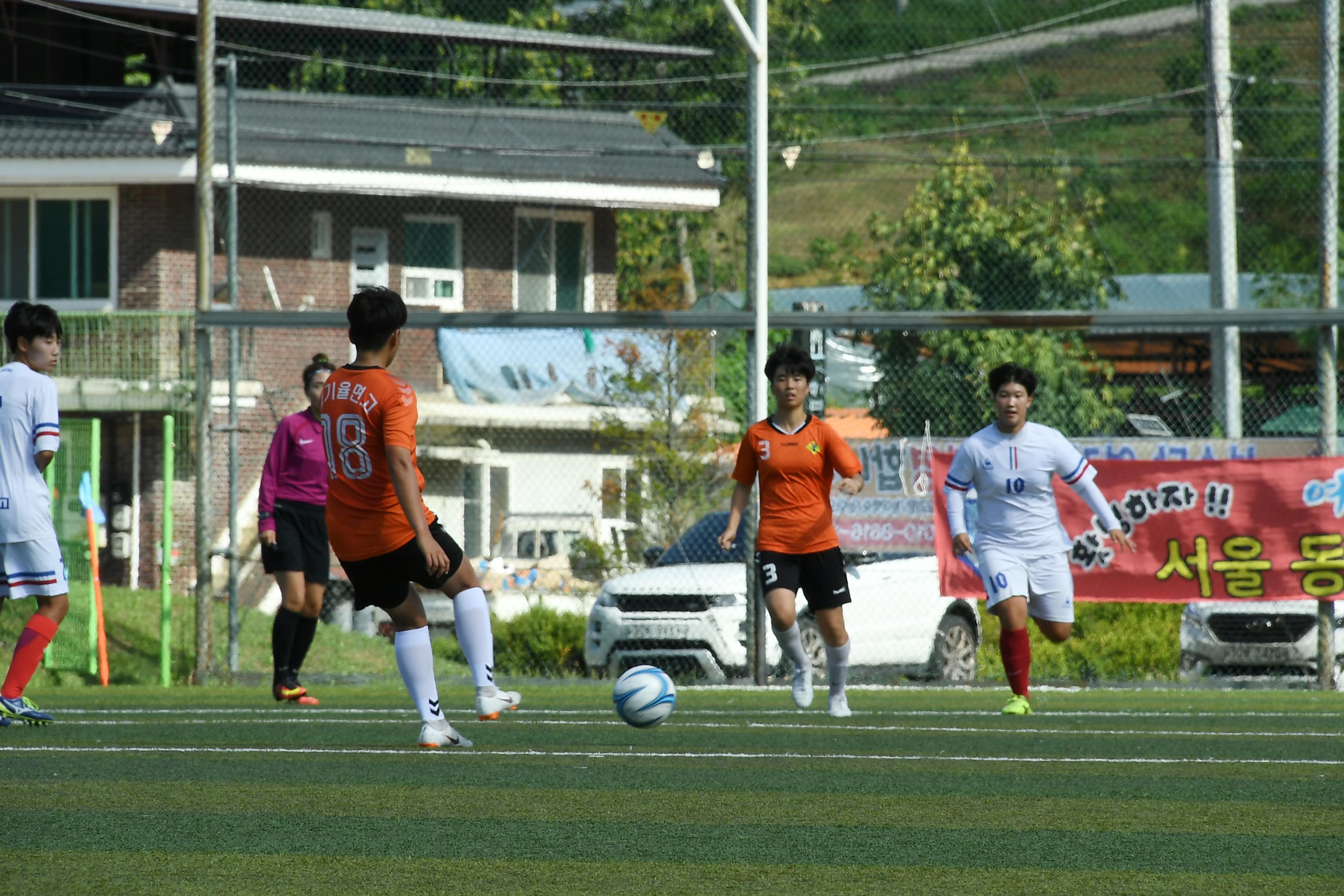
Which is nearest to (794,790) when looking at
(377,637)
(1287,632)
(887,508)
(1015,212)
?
(887,508)

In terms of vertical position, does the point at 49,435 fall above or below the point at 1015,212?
below

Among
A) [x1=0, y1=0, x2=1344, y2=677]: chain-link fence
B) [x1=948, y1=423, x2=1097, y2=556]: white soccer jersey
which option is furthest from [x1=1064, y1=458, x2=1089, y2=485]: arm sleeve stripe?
[x1=0, y1=0, x2=1344, y2=677]: chain-link fence

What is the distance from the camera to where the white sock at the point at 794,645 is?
9781mm

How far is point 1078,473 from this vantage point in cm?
991

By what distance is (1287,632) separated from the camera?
13438 millimetres

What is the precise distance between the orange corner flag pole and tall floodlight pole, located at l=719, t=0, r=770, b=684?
510 cm

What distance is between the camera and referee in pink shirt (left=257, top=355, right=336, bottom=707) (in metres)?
10.8

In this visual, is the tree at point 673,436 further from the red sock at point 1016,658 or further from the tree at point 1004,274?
the red sock at point 1016,658

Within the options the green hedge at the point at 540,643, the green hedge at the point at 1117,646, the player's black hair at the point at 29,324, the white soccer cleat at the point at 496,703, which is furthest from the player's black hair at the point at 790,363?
the green hedge at the point at 540,643

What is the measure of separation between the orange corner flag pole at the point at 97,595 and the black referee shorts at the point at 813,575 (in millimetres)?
6331

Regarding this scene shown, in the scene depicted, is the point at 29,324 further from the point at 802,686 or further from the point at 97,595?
the point at 97,595

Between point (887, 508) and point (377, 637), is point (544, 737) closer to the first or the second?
point (887, 508)

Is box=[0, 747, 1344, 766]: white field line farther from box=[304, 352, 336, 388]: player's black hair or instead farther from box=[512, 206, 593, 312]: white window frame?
box=[512, 206, 593, 312]: white window frame

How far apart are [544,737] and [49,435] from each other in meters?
2.83
